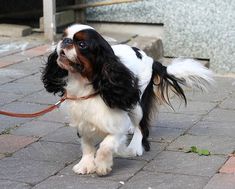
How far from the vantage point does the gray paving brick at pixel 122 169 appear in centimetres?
473

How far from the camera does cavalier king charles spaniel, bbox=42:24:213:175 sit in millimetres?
4344

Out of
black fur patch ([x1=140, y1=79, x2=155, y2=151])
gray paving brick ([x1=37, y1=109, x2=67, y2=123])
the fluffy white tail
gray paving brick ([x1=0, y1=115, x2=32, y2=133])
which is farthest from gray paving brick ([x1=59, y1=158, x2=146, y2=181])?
gray paving brick ([x1=37, y1=109, x2=67, y2=123])

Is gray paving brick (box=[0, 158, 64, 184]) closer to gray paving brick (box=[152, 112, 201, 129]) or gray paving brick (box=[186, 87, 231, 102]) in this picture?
gray paving brick (box=[152, 112, 201, 129])

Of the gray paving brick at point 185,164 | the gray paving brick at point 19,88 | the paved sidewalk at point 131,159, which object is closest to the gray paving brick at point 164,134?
the paved sidewalk at point 131,159

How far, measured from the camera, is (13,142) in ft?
18.1

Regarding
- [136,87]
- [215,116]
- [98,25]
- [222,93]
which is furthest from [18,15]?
[136,87]

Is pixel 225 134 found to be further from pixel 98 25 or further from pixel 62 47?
pixel 98 25

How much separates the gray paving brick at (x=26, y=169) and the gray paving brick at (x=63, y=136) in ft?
2.02

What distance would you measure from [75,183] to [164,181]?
2.19 feet

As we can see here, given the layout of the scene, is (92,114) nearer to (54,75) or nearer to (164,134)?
(54,75)

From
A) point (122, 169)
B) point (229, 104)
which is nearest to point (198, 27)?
point (229, 104)

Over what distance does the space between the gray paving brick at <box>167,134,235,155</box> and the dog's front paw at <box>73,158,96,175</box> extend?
0.94 meters

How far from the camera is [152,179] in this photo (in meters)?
4.66

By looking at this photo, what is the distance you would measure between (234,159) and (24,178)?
1736mm
